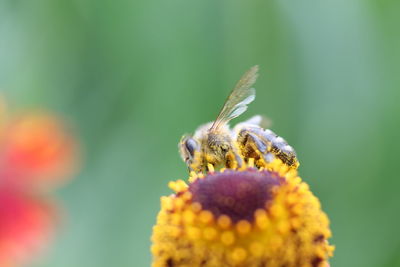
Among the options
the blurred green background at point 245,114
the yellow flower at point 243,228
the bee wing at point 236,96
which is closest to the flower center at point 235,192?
the yellow flower at point 243,228

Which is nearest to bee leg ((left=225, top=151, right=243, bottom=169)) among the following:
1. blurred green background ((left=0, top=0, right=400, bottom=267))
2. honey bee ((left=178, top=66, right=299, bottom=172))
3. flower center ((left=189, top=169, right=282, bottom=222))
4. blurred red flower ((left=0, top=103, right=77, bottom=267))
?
honey bee ((left=178, top=66, right=299, bottom=172))

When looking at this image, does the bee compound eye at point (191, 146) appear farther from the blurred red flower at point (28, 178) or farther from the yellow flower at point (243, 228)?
the blurred red flower at point (28, 178)

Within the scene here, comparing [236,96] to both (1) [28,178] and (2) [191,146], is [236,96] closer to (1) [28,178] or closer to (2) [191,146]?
(2) [191,146]

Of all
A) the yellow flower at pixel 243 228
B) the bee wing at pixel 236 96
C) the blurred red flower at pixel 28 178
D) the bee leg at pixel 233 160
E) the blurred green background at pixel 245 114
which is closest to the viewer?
the yellow flower at pixel 243 228

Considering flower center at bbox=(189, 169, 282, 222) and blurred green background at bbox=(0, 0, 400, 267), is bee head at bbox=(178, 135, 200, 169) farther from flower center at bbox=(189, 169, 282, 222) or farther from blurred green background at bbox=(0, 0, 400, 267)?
blurred green background at bbox=(0, 0, 400, 267)

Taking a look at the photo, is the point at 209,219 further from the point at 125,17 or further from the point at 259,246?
the point at 125,17

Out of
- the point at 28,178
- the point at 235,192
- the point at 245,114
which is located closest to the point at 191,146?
the point at 235,192
